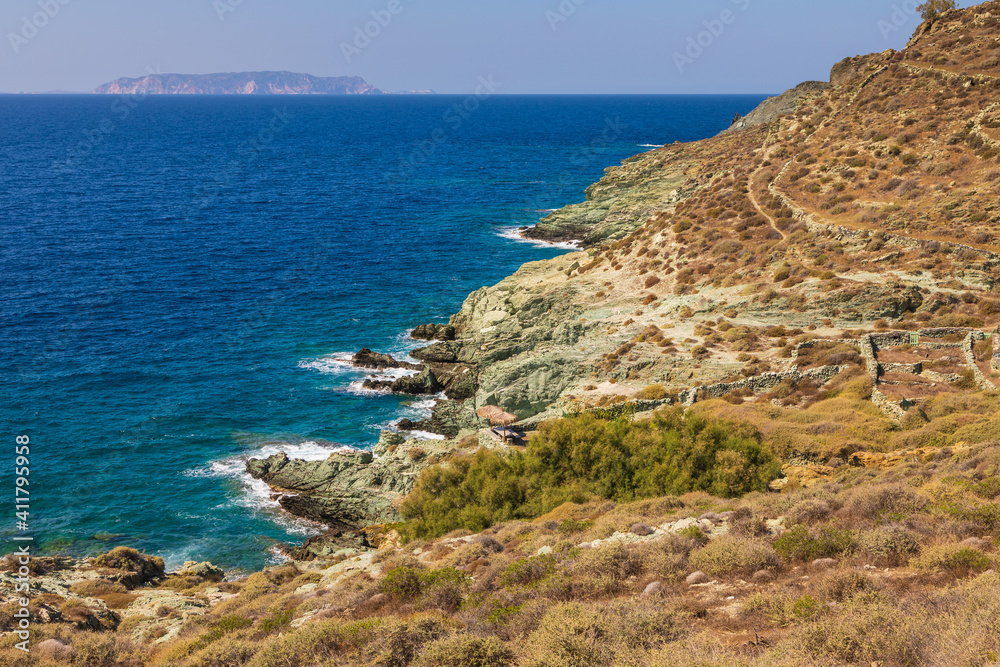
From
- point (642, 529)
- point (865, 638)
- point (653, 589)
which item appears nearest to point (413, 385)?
point (642, 529)

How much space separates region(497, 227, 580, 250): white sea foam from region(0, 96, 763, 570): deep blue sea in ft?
2.74

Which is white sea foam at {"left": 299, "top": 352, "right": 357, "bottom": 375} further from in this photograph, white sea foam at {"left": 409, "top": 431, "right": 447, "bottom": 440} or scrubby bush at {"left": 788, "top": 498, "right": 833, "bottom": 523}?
scrubby bush at {"left": 788, "top": 498, "right": 833, "bottom": 523}

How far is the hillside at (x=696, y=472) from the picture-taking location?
38.0 ft

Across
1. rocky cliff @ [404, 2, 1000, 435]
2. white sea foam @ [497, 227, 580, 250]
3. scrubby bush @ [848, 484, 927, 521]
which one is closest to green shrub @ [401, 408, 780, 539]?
scrubby bush @ [848, 484, 927, 521]

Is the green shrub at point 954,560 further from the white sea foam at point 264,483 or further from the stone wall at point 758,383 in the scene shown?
the white sea foam at point 264,483

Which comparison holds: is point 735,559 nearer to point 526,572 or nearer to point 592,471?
point 526,572

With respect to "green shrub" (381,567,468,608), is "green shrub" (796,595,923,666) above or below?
above

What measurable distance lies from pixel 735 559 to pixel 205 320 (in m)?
57.2

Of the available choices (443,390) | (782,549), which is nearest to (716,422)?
(782,549)

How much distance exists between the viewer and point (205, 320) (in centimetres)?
6000

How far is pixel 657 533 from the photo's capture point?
666 inches

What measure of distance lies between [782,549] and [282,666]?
417 inches

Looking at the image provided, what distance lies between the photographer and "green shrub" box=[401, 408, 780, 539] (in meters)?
22.2

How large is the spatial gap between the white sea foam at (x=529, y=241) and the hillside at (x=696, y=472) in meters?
26.2
